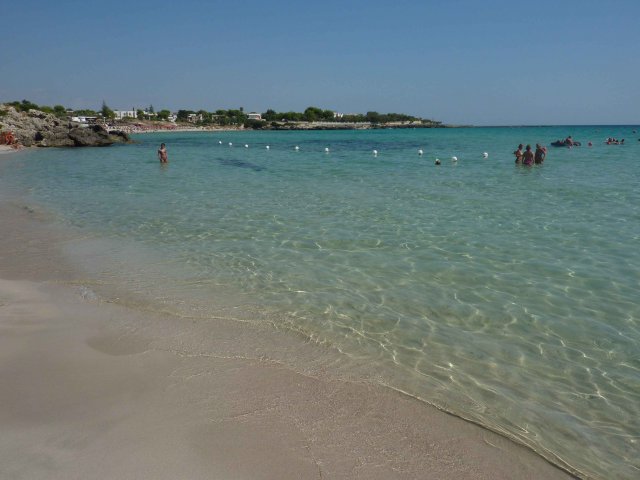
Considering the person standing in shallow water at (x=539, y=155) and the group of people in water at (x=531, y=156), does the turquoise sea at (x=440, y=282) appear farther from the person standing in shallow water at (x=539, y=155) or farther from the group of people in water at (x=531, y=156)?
the person standing in shallow water at (x=539, y=155)

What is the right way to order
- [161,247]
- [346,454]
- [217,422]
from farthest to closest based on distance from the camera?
[161,247] → [217,422] → [346,454]

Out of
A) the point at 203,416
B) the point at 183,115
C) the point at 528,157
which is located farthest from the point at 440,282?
the point at 183,115

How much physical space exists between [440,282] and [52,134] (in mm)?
55930

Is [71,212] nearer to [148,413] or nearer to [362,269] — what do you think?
[362,269]

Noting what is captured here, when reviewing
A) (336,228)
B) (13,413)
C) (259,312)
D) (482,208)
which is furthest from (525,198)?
(13,413)

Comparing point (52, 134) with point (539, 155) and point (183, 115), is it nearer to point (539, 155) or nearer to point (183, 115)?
point (539, 155)

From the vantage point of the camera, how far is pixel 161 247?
10031 millimetres

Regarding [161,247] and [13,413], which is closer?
[13,413]

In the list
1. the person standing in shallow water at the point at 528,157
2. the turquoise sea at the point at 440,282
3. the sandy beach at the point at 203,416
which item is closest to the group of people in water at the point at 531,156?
the person standing in shallow water at the point at 528,157

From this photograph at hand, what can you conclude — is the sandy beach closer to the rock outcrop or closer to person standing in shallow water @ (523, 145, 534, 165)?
person standing in shallow water @ (523, 145, 534, 165)

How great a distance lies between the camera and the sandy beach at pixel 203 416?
352 cm

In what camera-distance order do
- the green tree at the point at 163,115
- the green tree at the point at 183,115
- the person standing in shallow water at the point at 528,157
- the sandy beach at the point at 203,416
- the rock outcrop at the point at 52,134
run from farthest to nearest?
the green tree at the point at 183,115, the green tree at the point at 163,115, the rock outcrop at the point at 52,134, the person standing in shallow water at the point at 528,157, the sandy beach at the point at 203,416

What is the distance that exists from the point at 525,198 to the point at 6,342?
16.0 meters

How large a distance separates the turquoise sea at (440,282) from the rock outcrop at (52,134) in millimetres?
37648
